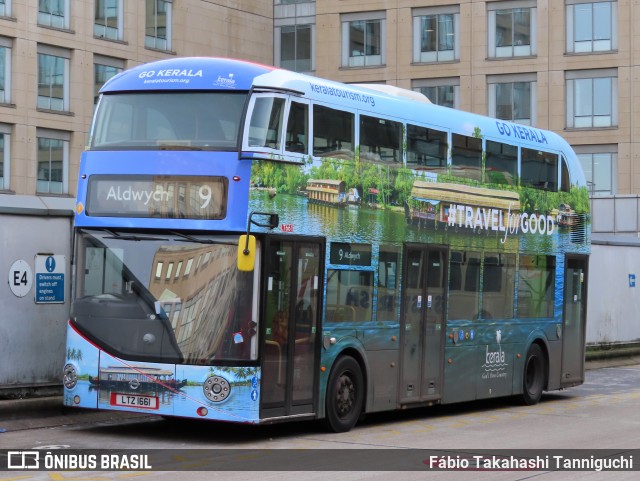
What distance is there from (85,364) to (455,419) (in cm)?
606

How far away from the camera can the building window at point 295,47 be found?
61.0 m

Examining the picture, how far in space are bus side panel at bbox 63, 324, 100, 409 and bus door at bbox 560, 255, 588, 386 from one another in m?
9.87

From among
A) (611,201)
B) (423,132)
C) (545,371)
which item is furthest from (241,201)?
(611,201)

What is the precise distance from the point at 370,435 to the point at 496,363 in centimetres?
447

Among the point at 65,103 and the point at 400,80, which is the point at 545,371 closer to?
the point at 65,103

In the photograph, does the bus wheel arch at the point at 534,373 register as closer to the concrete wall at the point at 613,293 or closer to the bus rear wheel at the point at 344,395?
the bus rear wheel at the point at 344,395

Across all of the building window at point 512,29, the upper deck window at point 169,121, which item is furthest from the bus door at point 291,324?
the building window at point 512,29

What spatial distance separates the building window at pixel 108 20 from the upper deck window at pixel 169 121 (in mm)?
37885

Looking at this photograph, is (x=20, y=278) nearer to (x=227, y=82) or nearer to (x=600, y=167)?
(x=227, y=82)

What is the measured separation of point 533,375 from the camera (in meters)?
20.2

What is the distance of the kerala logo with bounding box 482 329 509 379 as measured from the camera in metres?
18.6

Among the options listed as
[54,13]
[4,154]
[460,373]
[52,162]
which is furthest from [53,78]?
[460,373]

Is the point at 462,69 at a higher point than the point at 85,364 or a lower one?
higher

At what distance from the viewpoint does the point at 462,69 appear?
57.4 metres
